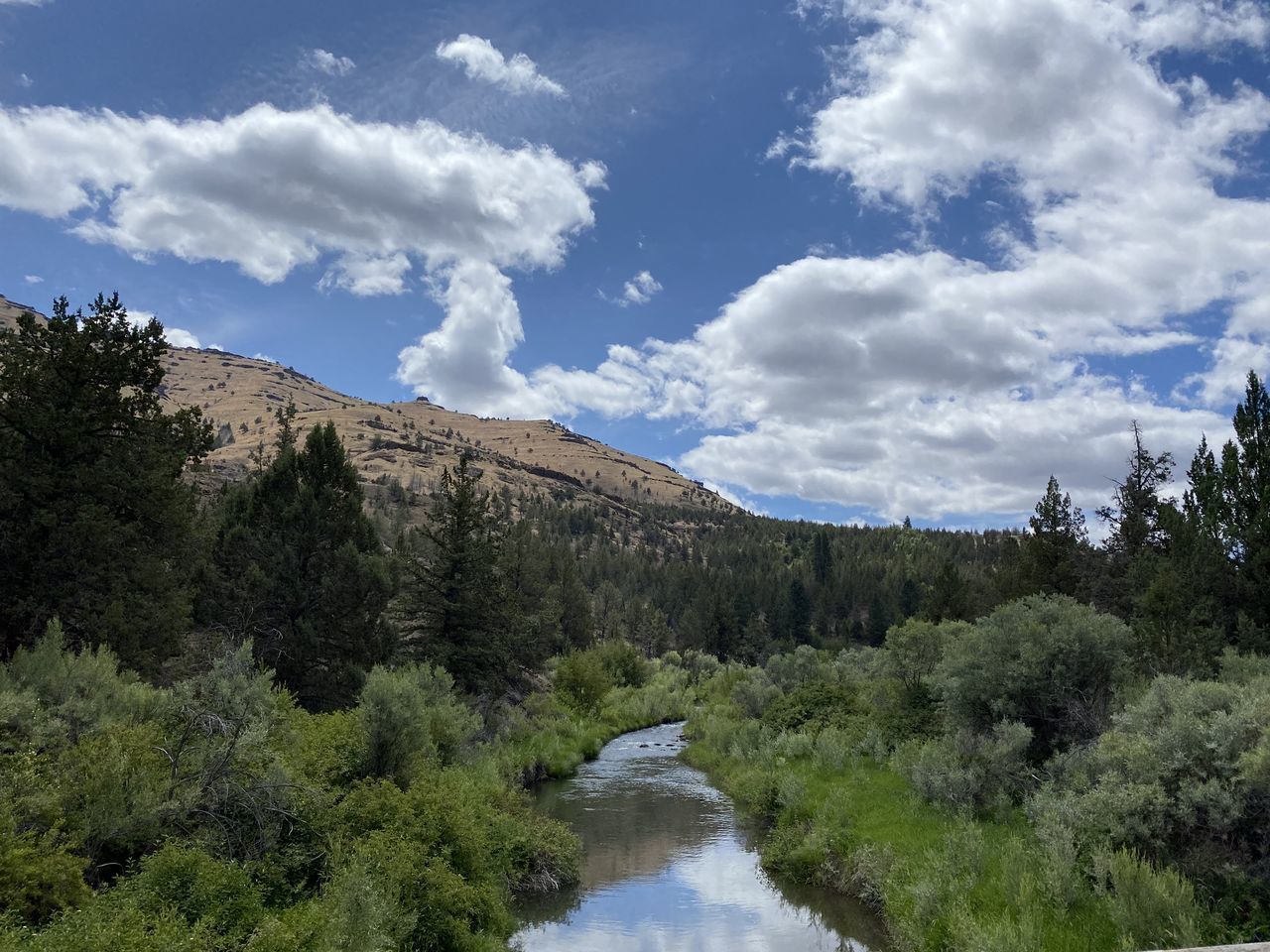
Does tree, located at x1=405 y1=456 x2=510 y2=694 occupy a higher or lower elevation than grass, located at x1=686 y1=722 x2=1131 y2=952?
higher

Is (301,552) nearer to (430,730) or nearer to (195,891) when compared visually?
(430,730)

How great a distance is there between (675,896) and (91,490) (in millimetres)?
18236

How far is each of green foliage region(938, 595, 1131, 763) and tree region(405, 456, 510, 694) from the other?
20560 mm

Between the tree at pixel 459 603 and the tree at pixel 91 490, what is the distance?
1187cm

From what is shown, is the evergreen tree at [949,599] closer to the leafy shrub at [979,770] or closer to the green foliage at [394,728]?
the leafy shrub at [979,770]

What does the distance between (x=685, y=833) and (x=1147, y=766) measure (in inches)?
601

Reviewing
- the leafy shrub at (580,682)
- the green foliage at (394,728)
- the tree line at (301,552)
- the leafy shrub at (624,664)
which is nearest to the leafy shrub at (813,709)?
the tree line at (301,552)

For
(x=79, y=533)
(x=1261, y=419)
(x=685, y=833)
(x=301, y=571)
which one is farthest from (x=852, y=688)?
(x=79, y=533)

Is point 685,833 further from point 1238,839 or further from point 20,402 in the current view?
point 20,402

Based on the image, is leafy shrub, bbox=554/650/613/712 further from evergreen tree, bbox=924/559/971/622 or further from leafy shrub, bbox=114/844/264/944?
leafy shrub, bbox=114/844/264/944

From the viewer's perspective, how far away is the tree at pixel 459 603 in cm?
3406

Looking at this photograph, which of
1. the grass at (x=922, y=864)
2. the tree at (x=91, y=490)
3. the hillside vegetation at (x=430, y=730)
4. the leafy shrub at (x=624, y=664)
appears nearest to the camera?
the hillside vegetation at (x=430, y=730)

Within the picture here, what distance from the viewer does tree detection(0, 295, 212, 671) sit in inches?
768

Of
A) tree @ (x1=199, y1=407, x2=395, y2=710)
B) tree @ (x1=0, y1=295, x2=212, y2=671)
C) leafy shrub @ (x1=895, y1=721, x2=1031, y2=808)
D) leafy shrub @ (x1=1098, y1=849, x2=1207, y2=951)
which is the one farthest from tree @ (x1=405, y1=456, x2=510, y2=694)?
leafy shrub @ (x1=1098, y1=849, x2=1207, y2=951)
